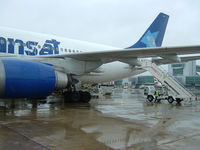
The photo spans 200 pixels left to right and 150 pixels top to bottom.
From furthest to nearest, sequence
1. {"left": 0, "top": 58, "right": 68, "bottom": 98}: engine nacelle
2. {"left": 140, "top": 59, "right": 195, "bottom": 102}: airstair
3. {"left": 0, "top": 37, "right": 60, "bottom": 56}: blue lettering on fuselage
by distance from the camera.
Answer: {"left": 140, "top": 59, "right": 195, "bottom": 102}: airstair, {"left": 0, "top": 37, "right": 60, "bottom": 56}: blue lettering on fuselage, {"left": 0, "top": 58, "right": 68, "bottom": 98}: engine nacelle

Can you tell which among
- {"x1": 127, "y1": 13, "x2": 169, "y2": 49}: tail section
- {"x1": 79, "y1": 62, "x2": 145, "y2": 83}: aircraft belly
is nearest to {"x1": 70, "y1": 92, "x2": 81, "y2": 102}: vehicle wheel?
{"x1": 79, "y1": 62, "x2": 145, "y2": 83}: aircraft belly

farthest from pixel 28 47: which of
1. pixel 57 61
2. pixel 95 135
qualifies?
pixel 95 135

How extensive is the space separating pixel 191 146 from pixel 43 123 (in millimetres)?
3351

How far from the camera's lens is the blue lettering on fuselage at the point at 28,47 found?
28.2 feet

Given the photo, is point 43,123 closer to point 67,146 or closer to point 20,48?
point 67,146

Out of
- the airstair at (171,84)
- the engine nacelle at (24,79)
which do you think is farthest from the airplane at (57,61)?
the airstair at (171,84)

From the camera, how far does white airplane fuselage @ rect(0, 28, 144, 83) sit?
28.8 feet

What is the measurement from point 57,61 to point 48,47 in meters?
2.04

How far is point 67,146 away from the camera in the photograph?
3490 mm

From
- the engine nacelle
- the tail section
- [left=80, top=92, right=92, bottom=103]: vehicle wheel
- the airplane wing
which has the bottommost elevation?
[left=80, top=92, right=92, bottom=103]: vehicle wheel

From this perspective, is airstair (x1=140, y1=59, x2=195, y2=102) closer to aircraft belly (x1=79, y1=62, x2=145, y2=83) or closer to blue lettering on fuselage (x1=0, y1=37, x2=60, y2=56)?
aircraft belly (x1=79, y1=62, x2=145, y2=83)

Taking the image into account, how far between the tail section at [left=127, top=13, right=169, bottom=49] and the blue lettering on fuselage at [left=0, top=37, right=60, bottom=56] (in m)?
6.18

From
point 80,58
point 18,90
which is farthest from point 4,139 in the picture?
point 80,58

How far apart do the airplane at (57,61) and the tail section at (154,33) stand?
0.22 feet
